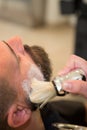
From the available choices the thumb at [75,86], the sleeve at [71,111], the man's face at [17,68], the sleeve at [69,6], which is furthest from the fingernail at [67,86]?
the sleeve at [69,6]

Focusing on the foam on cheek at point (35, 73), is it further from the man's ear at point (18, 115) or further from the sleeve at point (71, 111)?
the sleeve at point (71, 111)

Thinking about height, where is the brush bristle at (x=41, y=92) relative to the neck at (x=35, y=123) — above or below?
above

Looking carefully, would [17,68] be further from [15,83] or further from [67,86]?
[67,86]

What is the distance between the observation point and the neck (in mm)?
980

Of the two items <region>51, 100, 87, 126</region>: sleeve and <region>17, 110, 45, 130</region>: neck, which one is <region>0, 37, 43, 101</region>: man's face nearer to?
<region>17, 110, 45, 130</region>: neck

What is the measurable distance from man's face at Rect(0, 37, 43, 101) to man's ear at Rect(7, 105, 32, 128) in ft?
0.11

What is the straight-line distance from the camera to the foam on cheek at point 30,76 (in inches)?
37.2

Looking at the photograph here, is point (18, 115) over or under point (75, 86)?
under

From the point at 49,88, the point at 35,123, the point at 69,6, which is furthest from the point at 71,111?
the point at 69,6

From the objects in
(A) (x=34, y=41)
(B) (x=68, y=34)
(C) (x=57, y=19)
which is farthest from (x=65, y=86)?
(C) (x=57, y=19)

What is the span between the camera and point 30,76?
3.18 feet

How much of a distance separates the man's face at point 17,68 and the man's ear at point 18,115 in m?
0.03

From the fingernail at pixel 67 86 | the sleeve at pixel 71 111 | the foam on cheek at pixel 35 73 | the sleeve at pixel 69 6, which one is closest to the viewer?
the fingernail at pixel 67 86

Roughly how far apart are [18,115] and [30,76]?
0.13m
